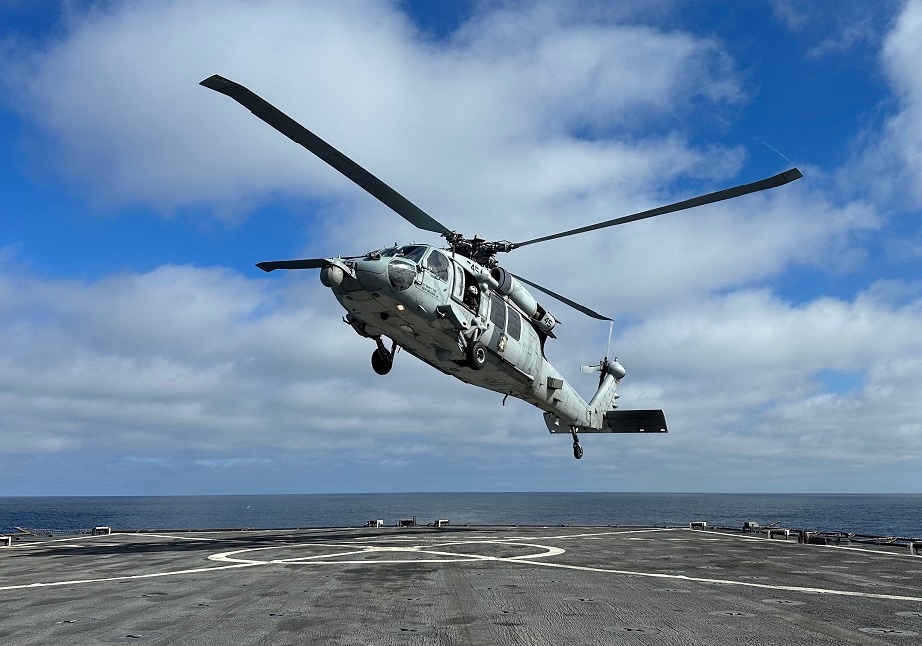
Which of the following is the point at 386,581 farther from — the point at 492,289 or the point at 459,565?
the point at 492,289

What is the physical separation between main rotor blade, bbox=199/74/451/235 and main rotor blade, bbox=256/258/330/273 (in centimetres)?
284

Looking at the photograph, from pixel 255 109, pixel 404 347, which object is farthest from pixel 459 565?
pixel 255 109

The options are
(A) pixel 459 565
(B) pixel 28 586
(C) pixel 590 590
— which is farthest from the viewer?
(A) pixel 459 565

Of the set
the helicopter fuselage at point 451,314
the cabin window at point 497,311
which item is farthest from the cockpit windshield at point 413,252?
the cabin window at point 497,311

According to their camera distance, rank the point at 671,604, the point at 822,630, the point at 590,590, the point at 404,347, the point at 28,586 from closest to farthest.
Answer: the point at 822,630 < the point at 671,604 < the point at 590,590 < the point at 28,586 < the point at 404,347

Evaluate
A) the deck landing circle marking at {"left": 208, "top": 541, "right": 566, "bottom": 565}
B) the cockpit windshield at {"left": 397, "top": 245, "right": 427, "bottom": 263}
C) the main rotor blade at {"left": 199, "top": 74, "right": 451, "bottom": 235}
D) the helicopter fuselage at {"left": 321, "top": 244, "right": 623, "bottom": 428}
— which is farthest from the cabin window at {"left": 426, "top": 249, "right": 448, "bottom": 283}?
the deck landing circle marking at {"left": 208, "top": 541, "right": 566, "bottom": 565}

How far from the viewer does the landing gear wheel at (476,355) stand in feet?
79.8

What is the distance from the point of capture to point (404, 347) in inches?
1002

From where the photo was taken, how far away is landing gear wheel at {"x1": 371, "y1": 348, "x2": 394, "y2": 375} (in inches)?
1000

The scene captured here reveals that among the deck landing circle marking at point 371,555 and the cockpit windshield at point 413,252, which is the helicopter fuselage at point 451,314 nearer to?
the cockpit windshield at point 413,252

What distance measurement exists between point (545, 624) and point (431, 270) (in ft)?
43.6

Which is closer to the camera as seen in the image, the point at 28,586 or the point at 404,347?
the point at 28,586

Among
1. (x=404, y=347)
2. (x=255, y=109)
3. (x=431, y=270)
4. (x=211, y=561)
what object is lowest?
(x=211, y=561)

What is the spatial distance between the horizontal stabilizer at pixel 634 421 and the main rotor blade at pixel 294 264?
20.4 metres
